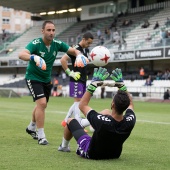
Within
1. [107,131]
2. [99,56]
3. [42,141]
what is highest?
[99,56]

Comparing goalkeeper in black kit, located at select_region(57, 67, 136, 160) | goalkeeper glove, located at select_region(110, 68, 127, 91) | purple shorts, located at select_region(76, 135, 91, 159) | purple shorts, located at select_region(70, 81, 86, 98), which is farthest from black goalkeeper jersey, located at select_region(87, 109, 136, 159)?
purple shorts, located at select_region(70, 81, 86, 98)

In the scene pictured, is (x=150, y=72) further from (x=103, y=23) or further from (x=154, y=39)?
(x=103, y=23)

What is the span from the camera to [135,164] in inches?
242

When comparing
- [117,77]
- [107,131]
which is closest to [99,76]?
[117,77]

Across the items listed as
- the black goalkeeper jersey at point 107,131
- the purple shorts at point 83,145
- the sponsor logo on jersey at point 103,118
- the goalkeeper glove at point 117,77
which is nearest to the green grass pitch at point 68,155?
the purple shorts at point 83,145

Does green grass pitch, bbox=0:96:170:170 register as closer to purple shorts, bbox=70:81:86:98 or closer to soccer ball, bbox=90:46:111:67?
purple shorts, bbox=70:81:86:98

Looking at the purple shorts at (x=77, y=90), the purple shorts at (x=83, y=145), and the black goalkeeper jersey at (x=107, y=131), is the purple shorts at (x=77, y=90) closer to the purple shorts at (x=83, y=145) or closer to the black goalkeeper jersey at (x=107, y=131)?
the purple shorts at (x=83, y=145)

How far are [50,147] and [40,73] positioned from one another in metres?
1.52

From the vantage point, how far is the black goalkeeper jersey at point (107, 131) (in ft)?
19.7

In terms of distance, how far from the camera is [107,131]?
6.00m

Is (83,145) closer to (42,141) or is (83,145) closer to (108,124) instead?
(108,124)

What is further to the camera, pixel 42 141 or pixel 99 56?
pixel 99 56

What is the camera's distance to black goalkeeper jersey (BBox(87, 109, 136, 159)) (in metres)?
6.00

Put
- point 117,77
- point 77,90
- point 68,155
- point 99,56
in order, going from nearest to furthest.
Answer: point 117,77 < point 68,155 < point 99,56 < point 77,90
